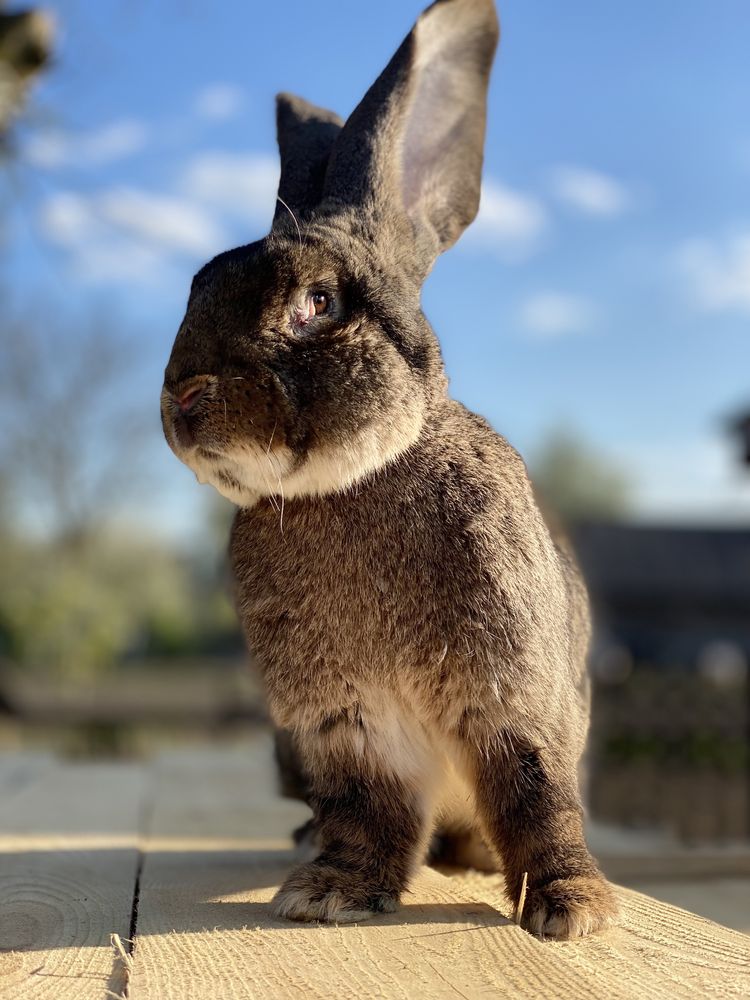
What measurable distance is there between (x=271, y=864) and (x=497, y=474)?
1194 millimetres

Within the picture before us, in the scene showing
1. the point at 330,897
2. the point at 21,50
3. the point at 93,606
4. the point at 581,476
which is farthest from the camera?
the point at 581,476

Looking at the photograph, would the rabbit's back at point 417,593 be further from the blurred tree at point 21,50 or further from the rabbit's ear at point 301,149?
the blurred tree at point 21,50

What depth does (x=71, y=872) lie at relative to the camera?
2.38m

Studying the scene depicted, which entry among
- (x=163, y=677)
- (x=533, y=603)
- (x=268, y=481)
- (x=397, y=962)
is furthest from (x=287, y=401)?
(x=163, y=677)

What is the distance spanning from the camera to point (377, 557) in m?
2.02

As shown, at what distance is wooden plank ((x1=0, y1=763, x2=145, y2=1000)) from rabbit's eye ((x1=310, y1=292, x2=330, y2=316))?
46.2 inches

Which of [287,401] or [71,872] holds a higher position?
[287,401]

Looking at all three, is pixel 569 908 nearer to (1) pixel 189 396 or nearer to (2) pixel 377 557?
(2) pixel 377 557

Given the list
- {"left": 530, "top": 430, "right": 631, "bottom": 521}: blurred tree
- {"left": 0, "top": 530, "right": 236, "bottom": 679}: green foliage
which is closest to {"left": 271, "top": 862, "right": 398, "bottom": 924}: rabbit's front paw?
{"left": 0, "top": 530, "right": 236, "bottom": 679}: green foliage

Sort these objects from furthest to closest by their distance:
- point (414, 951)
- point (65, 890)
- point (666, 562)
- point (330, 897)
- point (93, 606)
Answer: point (93, 606)
point (666, 562)
point (65, 890)
point (330, 897)
point (414, 951)

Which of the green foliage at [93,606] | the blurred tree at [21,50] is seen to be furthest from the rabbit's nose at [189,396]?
the green foliage at [93,606]

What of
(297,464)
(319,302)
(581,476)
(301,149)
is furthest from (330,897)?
(581,476)

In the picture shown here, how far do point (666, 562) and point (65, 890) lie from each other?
24684mm

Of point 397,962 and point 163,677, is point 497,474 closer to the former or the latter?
point 397,962
